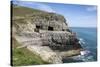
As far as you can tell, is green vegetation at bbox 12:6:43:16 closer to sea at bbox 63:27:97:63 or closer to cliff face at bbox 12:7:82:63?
cliff face at bbox 12:7:82:63

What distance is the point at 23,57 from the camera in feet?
7.74

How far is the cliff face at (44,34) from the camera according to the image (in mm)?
2377

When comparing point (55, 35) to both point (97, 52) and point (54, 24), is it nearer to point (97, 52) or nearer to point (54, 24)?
point (54, 24)

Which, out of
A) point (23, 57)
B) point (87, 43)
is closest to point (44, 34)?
point (23, 57)

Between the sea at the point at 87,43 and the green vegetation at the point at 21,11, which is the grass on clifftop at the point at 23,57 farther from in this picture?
the sea at the point at 87,43

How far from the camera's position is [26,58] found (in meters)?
2.37

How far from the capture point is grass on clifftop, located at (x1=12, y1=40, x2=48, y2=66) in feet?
7.63

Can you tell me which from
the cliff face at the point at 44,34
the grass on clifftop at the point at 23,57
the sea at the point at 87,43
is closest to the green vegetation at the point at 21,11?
the cliff face at the point at 44,34

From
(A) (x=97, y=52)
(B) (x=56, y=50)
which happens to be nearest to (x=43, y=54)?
(B) (x=56, y=50)

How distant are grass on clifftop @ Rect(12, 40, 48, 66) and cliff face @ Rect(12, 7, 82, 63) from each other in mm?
50

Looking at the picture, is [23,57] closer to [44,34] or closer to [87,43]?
[44,34]

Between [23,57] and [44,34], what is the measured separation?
1.26 feet
